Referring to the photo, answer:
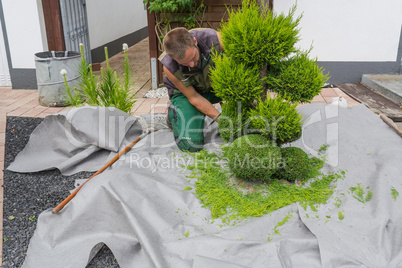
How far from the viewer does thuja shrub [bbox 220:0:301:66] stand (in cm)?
226

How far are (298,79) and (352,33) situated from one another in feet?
11.8

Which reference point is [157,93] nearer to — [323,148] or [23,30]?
[23,30]

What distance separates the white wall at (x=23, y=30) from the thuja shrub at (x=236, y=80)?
12.9 ft

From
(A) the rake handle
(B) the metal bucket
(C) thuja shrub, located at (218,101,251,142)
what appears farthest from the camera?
(B) the metal bucket

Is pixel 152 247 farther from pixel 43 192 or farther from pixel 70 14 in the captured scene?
pixel 70 14

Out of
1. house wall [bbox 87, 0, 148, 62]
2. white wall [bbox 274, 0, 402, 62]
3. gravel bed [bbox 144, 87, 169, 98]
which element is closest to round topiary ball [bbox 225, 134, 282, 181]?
gravel bed [bbox 144, 87, 169, 98]

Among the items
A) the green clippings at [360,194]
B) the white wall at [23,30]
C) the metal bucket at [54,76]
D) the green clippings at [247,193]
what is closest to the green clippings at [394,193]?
the green clippings at [360,194]

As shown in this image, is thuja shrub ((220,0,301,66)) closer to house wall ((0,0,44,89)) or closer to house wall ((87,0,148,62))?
house wall ((0,0,44,89))

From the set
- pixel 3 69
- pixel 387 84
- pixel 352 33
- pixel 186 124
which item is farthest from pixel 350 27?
pixel 3 69

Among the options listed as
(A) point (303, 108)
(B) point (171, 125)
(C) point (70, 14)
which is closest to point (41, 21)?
(C) point (70, 14)

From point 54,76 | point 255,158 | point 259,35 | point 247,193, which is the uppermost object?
point 259,35

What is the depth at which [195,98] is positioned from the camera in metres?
3.24

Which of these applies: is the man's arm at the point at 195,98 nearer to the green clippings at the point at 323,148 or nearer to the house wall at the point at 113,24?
the green clippings at the point at 323,148

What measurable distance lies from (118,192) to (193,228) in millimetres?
540
